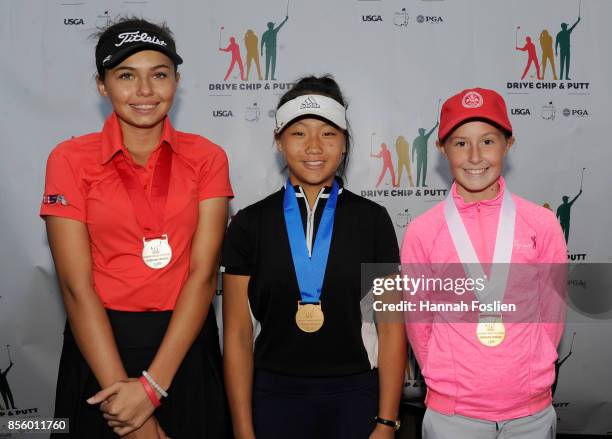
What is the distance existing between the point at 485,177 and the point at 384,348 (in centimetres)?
67

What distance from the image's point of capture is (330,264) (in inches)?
72.7

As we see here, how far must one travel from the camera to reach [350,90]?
10.5ft

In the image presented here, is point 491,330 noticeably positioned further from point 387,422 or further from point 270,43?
point 270,43

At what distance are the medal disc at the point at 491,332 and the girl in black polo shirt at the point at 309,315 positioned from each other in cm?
27

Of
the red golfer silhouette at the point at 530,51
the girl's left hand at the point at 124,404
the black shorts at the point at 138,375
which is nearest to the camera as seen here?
the girl's left hand at the point at 124,404

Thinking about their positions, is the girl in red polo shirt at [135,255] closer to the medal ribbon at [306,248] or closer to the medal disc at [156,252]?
the medal disc at [156,252]

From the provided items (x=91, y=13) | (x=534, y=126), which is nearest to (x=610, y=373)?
(x=534, y=126)

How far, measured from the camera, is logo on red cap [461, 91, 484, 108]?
1879 mm

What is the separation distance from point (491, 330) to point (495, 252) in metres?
0.26

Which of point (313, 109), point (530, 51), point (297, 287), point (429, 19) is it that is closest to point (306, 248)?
point (297, 287)

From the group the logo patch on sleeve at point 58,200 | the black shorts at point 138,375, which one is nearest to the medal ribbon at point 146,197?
the logo patch on sleeve at point 58,200

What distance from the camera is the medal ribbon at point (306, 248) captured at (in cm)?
184

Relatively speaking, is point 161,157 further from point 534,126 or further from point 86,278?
point 534,126

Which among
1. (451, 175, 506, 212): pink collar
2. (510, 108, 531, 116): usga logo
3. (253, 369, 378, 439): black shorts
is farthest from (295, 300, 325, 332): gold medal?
(510, 108, 531, 116): usga logo
